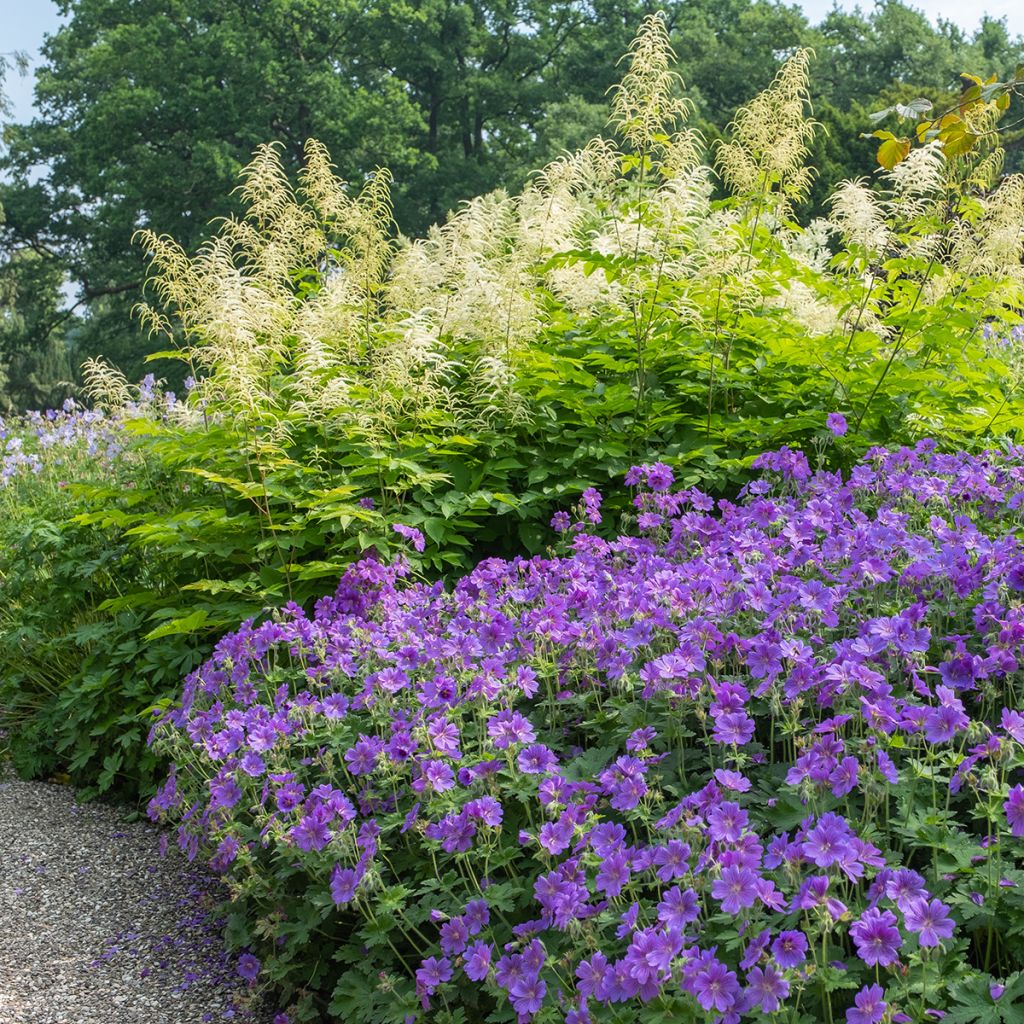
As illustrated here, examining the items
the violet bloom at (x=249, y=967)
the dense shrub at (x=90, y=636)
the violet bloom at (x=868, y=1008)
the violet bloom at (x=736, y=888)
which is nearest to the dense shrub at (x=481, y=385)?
the dense shrub at (x=90, y=636)

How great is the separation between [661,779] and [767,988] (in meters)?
0.63

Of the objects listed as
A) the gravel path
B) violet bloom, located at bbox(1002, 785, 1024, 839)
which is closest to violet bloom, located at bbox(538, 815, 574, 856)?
violet bloom, located at bbox(1002, 785, 1024, 839)

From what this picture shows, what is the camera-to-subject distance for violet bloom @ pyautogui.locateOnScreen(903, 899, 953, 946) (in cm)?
177

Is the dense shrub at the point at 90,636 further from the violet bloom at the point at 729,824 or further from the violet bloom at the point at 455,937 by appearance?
the violet bloom at the point at 729,824

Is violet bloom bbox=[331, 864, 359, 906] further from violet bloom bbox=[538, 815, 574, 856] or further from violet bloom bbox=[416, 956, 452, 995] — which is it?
violet bloom bbox=[538, 815, 574, 856]

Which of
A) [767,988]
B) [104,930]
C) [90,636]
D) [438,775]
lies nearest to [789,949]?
[767,988]

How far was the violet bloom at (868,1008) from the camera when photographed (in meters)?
1.73

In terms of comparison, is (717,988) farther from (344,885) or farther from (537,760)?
(344,885)

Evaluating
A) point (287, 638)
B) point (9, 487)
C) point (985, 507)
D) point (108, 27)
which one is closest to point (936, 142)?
point (985, 507)

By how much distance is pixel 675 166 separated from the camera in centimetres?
522

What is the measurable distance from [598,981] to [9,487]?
7359 mm

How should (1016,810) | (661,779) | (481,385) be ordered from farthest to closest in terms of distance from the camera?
(481,385)
(661,779)
(1016,810)

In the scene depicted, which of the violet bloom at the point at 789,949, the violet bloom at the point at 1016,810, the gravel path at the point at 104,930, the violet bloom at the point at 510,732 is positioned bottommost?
the gravel path at the point at 104,930

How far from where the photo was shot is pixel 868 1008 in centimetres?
174
